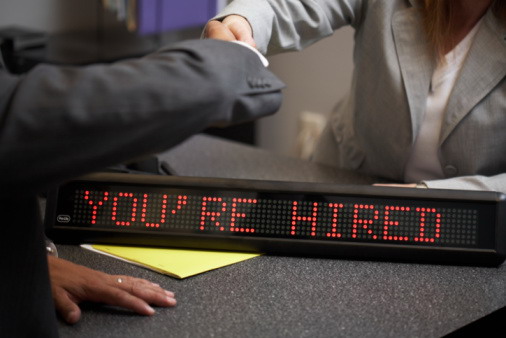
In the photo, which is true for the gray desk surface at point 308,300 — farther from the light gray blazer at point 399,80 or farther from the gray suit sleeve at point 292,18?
the gray suit sleeve at point 292,18

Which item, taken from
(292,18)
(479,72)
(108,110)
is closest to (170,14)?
(292,18)

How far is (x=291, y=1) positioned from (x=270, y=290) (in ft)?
2.35

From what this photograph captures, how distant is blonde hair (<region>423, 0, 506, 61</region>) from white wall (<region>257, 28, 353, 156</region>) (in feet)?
4.44

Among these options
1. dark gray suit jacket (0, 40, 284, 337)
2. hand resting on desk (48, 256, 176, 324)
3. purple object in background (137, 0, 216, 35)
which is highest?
dark gray suit jacket (0, 40, 284, 337)

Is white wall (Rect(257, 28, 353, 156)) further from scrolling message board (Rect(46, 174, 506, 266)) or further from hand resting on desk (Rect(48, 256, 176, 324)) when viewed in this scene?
hand resting on desk (Rect(48, 256, 176, 324))

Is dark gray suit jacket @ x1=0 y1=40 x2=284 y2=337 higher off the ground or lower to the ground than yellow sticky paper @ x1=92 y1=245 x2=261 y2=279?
higher

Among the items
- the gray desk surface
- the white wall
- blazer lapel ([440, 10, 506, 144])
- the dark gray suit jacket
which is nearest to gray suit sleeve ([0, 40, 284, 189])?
the dark gray suit jacket

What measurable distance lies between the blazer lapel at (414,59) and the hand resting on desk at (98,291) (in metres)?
0.76

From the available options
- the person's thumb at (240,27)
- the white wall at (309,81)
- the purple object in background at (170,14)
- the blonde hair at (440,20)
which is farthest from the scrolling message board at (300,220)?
the purple object in background at (170,14)

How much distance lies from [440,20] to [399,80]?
0.50 ft

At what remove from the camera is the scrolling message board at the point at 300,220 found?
1299 mm

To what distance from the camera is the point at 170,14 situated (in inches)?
122

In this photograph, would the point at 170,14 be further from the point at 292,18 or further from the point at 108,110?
the point at 108,110

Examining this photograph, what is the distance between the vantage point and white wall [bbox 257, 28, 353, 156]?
10.1ft
